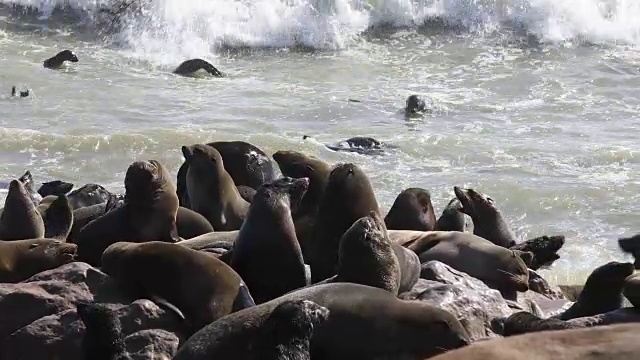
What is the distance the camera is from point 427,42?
22.6 m

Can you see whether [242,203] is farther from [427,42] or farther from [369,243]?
[427,42]

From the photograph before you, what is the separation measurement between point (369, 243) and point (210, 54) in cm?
1698

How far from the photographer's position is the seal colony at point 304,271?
4.12 m

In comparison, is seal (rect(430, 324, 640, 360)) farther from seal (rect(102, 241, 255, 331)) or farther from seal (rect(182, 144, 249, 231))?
seal (rect(182, 144, 249, 231))

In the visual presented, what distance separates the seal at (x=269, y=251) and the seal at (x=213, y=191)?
5.40 ft

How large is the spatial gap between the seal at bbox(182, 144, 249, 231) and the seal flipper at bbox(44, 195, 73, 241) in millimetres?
979

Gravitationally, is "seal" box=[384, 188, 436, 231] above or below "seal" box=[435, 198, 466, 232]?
above

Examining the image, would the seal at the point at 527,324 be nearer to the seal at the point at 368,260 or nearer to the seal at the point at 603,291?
the seal at the point at 368,260

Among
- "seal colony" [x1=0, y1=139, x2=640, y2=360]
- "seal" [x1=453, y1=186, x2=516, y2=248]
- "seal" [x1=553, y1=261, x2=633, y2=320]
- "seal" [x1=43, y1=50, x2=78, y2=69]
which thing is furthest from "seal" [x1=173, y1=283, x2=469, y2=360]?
"seal" [x1=43, y1=50, x2=78, y2=69]

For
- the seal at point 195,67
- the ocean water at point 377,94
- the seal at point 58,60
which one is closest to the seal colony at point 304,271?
the ocean water at point 377,94

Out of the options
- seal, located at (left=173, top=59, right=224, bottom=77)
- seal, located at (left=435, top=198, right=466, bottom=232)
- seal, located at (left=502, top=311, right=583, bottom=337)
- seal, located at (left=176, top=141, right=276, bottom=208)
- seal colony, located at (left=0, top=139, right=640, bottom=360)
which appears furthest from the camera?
seal, located at (left=173, top=59, right=224, bottom=77)

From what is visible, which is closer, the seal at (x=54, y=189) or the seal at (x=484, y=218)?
the seal at (x=484, y=218)

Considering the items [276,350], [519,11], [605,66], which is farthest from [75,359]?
[519,11]

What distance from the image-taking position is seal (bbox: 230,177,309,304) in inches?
216
